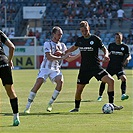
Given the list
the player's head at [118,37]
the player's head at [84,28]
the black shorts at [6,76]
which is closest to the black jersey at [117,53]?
the player's head at [118,37]

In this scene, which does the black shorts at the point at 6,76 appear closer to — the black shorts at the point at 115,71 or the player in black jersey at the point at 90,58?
the player in black jersey at the point at 90,58

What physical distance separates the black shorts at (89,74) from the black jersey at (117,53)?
461 cm

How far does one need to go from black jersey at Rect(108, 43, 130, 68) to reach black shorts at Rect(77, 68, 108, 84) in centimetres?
461

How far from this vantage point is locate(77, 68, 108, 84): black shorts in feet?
45.8

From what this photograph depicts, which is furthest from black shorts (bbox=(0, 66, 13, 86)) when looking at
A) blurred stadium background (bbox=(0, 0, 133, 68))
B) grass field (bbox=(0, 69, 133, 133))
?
blurred stadium background (bbox=(0, 0, 133, 68))

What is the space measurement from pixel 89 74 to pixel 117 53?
485 cm

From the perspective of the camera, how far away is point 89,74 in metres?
14.1

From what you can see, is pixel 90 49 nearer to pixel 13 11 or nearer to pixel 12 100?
pixel 12 100

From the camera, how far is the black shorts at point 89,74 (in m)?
14.0

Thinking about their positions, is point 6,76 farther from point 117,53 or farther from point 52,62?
point 117,53

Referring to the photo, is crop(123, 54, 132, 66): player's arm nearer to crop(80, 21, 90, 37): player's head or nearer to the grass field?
the grass field

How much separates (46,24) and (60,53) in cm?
3672

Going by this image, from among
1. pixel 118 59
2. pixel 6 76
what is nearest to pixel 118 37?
pixel 118 59

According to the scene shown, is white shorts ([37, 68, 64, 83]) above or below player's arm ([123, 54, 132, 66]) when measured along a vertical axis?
below
